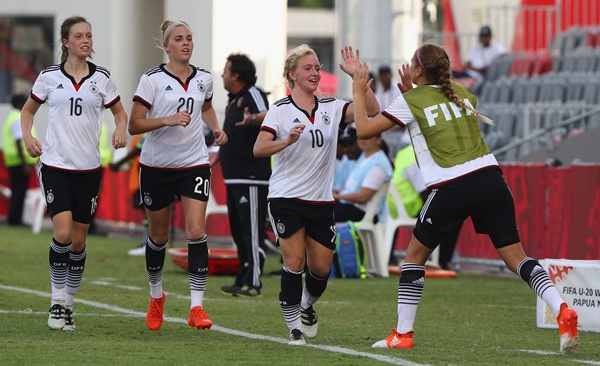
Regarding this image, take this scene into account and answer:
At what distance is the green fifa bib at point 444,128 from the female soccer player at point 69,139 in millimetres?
2127

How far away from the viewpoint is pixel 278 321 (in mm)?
10867

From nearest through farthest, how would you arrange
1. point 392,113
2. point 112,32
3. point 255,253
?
point 392,113
point 255,253
point 112,32

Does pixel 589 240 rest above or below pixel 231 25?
below

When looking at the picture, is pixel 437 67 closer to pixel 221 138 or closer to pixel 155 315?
pixel 221 138

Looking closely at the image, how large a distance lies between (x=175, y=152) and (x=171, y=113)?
10.5 inches

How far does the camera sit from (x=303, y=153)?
9344mm

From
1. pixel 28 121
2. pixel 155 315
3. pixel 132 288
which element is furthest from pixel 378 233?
pixel 28 121

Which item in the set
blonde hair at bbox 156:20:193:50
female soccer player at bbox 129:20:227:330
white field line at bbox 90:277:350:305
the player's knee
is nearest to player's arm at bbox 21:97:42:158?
female soccer player at bbox 129:20:227:330

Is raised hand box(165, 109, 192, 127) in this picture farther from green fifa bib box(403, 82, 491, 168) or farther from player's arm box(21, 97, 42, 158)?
green fifa bib box(403, 82, 491, 168)

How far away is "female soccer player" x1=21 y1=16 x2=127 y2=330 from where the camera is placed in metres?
9.94

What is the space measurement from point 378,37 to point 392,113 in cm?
1770

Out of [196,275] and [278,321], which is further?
[278,321]

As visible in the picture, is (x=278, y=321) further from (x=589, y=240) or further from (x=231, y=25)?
(x=231, y=25)

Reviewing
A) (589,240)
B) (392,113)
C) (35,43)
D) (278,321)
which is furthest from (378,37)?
(392,113)
